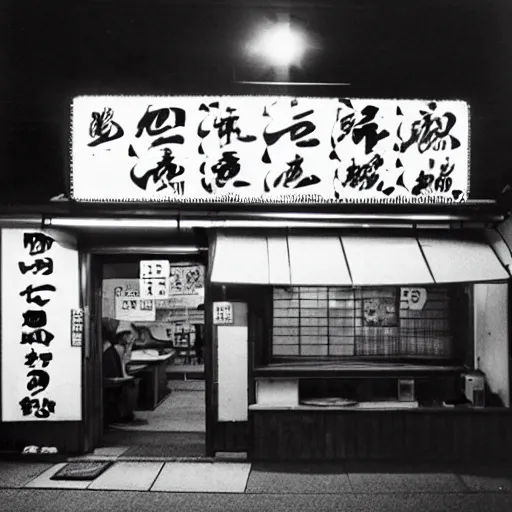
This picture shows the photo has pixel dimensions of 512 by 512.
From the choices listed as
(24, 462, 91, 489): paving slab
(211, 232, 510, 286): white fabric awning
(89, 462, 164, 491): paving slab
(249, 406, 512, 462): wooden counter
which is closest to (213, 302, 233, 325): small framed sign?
(211, 232, 510, 286): white fabric awning

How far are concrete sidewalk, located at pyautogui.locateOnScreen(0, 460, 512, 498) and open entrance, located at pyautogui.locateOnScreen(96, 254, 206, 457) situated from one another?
108 centimetres

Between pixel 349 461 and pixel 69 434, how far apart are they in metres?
4.88

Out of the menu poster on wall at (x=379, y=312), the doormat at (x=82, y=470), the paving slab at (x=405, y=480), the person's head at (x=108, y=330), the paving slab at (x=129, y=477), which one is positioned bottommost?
the paving slab at (x=405, y=480)

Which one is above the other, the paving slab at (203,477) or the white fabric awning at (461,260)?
the white fabric awning at (461,260)

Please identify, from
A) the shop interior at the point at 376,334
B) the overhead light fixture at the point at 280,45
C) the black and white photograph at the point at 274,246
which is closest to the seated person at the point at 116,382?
the black and white photograph at the point at 274,246

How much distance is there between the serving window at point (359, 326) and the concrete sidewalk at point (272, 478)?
6.88ft

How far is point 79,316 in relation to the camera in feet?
37.2

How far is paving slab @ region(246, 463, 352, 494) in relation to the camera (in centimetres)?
937

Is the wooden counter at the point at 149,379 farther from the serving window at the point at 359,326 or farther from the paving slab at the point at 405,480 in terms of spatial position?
the paving slab at the point at 405,480

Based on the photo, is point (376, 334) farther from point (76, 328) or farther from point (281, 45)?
point (281, 45)

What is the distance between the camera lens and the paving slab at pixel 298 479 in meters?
9.37

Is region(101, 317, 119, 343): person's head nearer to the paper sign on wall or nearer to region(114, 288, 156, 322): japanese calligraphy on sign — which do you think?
region(114, 288, 156, 322): japanese calligraphy on sign

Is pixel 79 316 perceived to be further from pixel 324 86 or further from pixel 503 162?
pixel 503 162

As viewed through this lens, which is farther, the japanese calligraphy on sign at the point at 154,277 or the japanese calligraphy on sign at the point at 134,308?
the japanese calligraphy on sign at the point at 134,308
